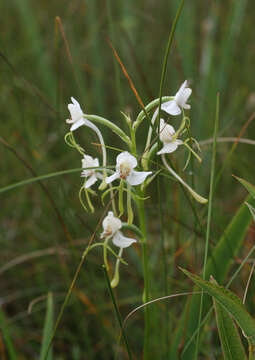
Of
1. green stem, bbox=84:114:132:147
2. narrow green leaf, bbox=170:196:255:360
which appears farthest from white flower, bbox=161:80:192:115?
narrow green leaf, bbox=170:196:255:360

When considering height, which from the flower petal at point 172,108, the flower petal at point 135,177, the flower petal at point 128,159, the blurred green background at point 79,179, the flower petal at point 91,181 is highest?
the flower petal at point 172,108

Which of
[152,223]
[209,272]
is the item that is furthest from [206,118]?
[209,272]

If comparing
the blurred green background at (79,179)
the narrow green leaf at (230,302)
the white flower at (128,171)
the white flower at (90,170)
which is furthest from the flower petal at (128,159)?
the blurred green background at (79,179)

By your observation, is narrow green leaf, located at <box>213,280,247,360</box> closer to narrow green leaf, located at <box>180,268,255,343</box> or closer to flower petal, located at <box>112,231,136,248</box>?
narrow green leaf, located at <box>180,268,255,343</box>

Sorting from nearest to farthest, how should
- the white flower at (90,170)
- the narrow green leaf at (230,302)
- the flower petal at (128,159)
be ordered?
the narrow green leaf at (230,302) → the flower petal at (128,159) → the white flower at (90,170)

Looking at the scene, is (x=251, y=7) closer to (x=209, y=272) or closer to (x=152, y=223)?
(x=152, y=223)

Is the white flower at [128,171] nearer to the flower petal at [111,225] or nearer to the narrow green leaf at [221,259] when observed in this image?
the flower petal at [111,225]
